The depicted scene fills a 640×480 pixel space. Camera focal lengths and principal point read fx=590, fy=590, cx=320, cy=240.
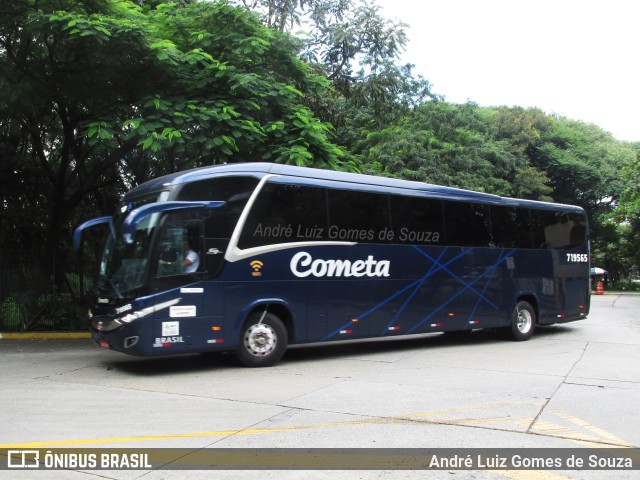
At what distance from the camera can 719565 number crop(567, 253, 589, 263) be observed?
1588cm

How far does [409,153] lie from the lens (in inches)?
974

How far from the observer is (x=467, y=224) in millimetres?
13555

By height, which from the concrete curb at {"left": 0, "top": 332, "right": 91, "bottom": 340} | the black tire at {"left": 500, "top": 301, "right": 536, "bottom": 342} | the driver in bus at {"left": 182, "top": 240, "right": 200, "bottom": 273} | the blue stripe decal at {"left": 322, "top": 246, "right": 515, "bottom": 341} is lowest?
the concrete curb at {"left": 0, "top": 332, "right": 91, "bottom": 340}

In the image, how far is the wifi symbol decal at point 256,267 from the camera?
10219mm

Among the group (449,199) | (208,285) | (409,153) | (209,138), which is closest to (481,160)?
(409,153)

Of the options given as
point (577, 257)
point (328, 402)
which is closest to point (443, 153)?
point (577, 257)

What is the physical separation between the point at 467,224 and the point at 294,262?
4.84 metres

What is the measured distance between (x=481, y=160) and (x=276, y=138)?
17.2m

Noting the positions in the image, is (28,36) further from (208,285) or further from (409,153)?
(409,153)

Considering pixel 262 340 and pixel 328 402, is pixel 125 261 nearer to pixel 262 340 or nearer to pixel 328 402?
pixel 262 340

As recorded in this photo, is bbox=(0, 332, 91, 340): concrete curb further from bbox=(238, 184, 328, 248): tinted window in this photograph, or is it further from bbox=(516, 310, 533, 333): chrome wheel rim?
bbox=(516, 310, 533, 333): chrome wheel rim

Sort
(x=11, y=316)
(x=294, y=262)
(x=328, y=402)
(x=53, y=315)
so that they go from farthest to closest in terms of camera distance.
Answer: (x=53, y=315), (x=11, y=316), (x=294, y=262), (x=328, y=402)

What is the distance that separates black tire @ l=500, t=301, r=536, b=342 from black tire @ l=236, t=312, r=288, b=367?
675 centimetres

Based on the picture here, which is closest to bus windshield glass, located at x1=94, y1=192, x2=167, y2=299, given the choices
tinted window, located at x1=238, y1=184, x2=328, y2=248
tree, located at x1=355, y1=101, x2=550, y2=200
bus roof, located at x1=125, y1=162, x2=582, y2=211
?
bus roof, located at x1=125, y1=162, x2=582, y2=211
